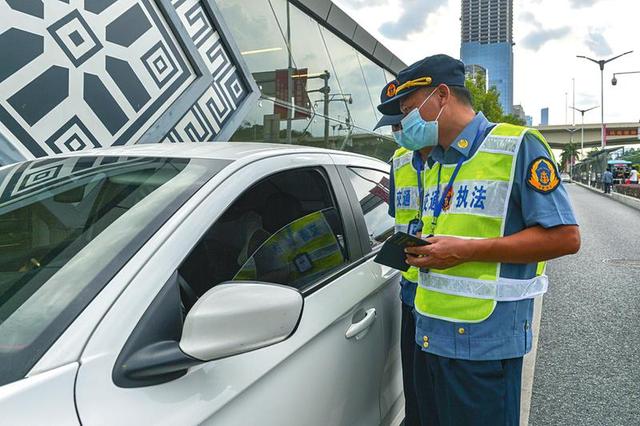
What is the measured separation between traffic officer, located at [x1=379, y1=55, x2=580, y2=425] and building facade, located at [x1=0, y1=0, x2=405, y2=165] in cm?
403

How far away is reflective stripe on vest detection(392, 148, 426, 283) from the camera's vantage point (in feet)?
7.57

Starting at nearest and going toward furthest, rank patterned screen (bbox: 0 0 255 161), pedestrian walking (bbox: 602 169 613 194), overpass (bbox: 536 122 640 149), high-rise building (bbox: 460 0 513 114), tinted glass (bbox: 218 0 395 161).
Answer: patterned screen (bbox: 0 0 255 161)
tinted glass (bbox: 218 0 395 161)
pedestrian walking (bbox: 602 169 613 194)
overpass (bbox: 536 122 640 149)
high-rise building (bbox: 460 0 513 114)

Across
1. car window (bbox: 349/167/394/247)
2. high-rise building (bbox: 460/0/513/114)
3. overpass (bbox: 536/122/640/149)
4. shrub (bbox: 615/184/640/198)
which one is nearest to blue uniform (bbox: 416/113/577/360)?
car window (bbox: 349/167/394/247)

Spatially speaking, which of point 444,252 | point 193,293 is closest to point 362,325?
point 444,252

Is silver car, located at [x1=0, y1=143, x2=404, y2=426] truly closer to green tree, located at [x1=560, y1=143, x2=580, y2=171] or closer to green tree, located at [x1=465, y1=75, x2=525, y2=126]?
green tree, located at [x1=465, y1=75, x2=525, y2=126]

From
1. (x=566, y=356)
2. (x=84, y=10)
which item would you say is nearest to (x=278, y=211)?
(x=566, y=356)

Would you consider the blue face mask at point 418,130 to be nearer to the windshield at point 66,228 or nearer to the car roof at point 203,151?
the car roof at point 203,151

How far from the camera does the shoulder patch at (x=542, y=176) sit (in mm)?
1752

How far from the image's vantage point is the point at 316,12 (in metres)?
12.7

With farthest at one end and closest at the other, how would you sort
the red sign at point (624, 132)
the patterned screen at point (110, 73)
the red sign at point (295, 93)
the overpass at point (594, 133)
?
the overpass at point (594, 133) < the red sign at point (624, 132) < the red sign at point (295, 93) < the patterned screen at point (110, 73)

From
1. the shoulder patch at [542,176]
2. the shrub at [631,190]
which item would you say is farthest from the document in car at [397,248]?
the shrub at [631,190]

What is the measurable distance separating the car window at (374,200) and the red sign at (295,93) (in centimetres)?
728

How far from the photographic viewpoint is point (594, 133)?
2704 inches

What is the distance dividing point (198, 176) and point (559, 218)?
1.18 meters
